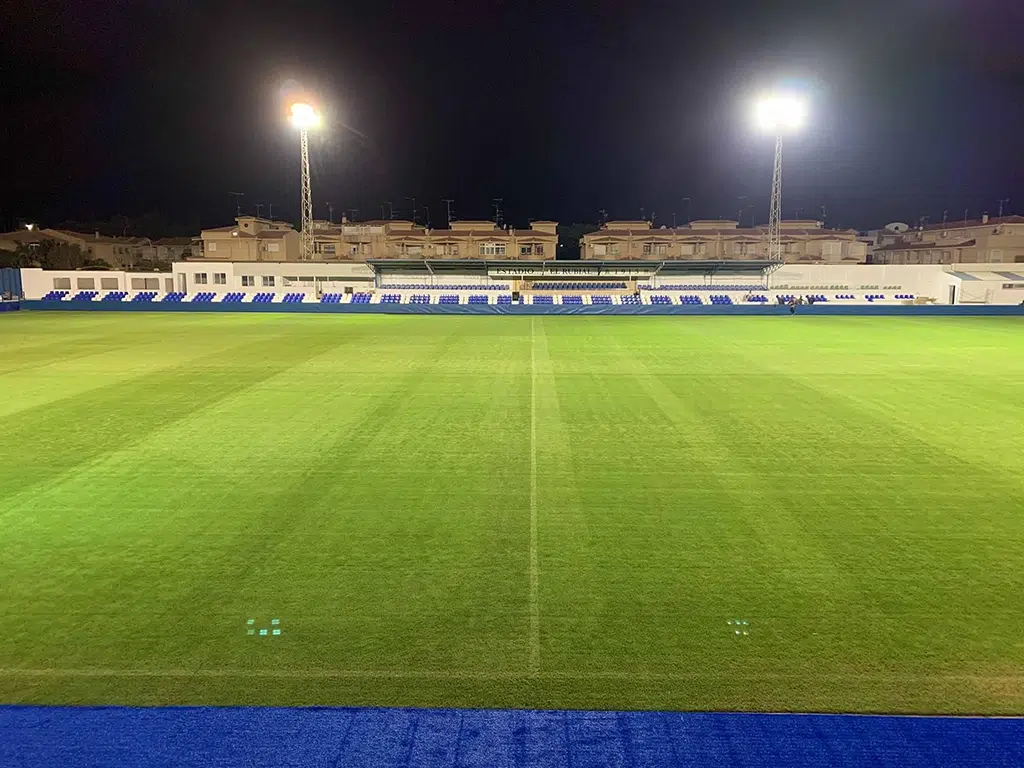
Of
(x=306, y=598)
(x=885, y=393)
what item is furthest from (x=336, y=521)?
(x=885, y=393)

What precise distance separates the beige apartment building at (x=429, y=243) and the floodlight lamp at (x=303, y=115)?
23.0m

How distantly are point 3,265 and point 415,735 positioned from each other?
6539cm

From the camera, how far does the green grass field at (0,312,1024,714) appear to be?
3.87 meters

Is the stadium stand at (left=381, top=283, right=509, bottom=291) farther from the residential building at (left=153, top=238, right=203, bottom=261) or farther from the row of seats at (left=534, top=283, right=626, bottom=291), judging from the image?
the residential building at (left=153, top=238, right=203, bottom=261)

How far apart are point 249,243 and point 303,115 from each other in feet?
80.4

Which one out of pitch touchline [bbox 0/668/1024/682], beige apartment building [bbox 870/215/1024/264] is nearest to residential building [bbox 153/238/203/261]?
beige apartment building [bbox 870/215/1024/264]

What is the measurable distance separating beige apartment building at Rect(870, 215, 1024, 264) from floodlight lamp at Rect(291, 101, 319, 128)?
48867 millimetres

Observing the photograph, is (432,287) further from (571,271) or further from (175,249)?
(175,249)

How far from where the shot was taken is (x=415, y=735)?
3.31 meters

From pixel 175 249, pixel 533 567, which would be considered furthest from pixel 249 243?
pixel 533 567

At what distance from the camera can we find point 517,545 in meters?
5.75

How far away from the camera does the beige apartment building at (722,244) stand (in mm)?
59562

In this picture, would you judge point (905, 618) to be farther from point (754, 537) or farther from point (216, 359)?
point (216, 359)

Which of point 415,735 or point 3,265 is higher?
point 3,265
